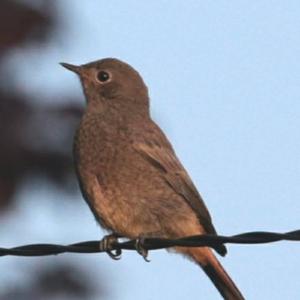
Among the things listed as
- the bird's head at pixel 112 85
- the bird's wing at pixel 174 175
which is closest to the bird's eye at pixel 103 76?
the bird's head at pixel 112 85

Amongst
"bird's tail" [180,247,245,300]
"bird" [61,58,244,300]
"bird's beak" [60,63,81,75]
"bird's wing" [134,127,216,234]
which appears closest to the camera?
"bird" [61,58,244,300]

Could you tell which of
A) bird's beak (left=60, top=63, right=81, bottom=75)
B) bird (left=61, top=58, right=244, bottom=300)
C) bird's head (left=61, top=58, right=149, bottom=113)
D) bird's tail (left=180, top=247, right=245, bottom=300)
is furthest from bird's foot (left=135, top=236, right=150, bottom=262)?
bird's beak (left=60, top=63, right=81, bottom=75)

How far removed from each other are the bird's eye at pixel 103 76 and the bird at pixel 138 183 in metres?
0.37

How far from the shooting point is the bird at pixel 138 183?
8156 millimetres

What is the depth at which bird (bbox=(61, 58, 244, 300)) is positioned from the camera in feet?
26.8

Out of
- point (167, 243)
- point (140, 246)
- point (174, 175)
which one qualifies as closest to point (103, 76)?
point (174, 175)

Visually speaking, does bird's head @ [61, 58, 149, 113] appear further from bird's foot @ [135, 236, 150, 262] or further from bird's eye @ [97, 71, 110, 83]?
bird's foot @ [135, 236, 150, 262]

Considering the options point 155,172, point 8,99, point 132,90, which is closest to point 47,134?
point 8,99

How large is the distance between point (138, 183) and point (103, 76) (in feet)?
5.06

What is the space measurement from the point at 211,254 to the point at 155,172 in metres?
0.79

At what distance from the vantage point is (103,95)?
30.8 ft

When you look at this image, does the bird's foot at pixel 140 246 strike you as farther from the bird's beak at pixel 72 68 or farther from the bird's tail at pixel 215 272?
the bird's beak at pixel 72 68

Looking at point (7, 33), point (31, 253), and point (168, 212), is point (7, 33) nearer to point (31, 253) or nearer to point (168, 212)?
point (168, 212)

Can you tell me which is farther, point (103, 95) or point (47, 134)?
point (103, 95)
